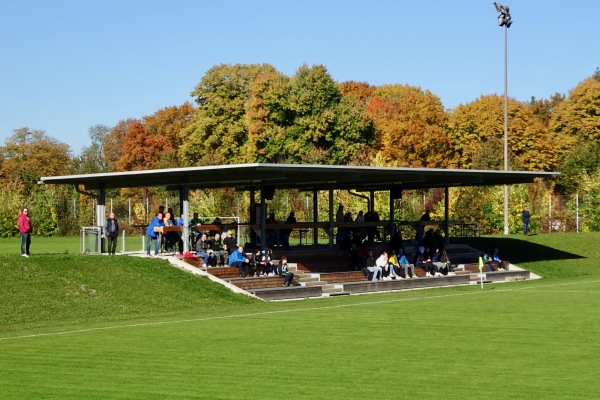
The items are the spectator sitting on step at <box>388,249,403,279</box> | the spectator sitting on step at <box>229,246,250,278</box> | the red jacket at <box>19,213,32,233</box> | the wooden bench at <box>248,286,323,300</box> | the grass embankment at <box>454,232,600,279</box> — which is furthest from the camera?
the grass embankment at <box>454,232,600,279</box>

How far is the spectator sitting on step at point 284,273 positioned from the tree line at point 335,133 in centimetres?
3003

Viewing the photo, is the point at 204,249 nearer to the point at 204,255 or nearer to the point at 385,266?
the point at 204,255

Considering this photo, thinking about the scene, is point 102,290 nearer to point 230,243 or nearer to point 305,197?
point 230,243

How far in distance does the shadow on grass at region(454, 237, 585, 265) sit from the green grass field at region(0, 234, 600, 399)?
1101 cm

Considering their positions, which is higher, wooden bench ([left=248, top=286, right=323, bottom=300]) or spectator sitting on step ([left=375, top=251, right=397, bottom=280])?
spectator sitting on step ([left=375, top=251, right=397, bottom=280])

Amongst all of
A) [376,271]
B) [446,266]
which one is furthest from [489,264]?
[376,271]

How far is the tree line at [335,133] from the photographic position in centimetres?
7728

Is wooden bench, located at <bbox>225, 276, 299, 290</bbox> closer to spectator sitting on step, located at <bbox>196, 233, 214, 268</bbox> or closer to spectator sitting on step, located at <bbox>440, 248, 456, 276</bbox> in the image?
spectator sitting on step, located at <bbox>196, 233, 214, 268</bbox>

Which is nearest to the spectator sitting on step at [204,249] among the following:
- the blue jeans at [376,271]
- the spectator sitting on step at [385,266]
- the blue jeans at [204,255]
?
the blue jeans at [204,255]

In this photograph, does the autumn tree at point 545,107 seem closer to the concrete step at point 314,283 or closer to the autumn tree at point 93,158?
the autumn tree at point 93,158

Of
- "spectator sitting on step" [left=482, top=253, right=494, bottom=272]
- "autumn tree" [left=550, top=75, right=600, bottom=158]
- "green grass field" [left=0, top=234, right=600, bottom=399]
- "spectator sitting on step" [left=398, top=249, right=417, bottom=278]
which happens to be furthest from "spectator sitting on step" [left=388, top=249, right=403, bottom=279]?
"autumn tree" [left=550, top=75, right=600, bottom=158]

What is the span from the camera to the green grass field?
1428cm

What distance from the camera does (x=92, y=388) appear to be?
1430 centimetres

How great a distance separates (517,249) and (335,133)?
35.2 m
